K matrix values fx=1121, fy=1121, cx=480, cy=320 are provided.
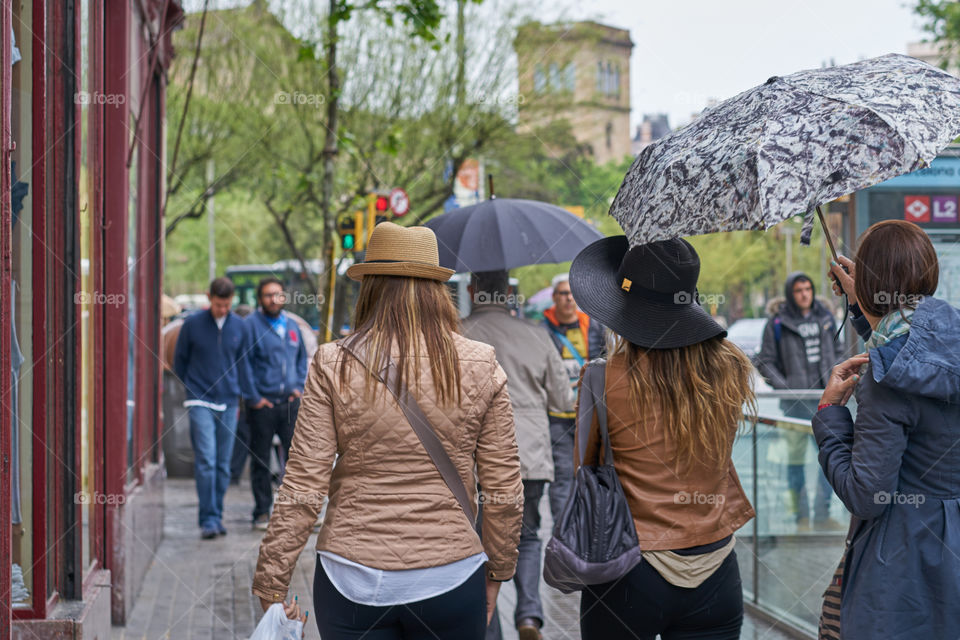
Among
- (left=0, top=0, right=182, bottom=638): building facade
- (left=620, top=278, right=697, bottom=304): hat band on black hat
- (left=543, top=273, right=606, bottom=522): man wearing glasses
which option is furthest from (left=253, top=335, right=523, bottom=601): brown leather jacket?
(left=543, top=273, right=606, bottom=522): man wearing glasses

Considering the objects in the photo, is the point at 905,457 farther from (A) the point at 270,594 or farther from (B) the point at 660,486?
(A) the point at 270,594

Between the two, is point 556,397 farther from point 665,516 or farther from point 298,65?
point 298,65

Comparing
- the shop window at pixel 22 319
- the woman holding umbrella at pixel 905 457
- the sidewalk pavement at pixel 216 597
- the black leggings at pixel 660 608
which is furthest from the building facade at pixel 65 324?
the woman holding umbrella at pixel 905 457

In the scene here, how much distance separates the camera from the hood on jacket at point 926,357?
9.24ft

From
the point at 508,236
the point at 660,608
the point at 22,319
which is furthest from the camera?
the point at 508,236

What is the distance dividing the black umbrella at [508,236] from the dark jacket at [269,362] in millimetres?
3784

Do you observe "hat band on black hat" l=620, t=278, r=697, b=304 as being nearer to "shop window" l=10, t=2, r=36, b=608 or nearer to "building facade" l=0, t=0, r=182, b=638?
"building facade" l=0, t=0, r=182, b=638

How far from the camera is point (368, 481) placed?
2945 millimetres

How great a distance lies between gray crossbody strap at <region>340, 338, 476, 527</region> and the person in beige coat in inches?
102

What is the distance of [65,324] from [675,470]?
3.11 metres

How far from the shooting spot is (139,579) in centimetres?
727

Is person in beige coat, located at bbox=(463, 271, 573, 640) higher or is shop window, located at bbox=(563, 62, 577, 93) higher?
shop window, located at bbox=(563, 62, 577, 93)

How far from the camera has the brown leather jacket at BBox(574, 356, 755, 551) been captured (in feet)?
10.5

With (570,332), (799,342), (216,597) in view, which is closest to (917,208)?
(799,342)
